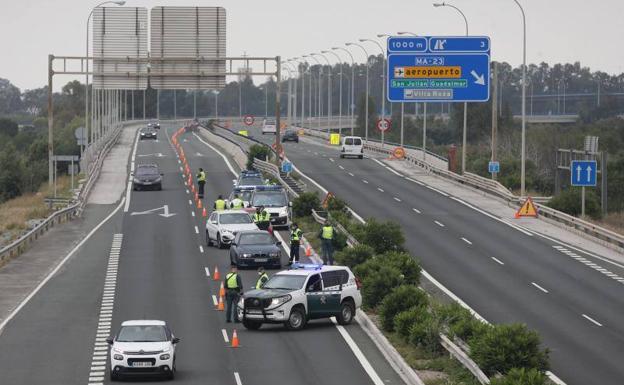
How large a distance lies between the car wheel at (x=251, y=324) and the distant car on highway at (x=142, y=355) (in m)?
6.26

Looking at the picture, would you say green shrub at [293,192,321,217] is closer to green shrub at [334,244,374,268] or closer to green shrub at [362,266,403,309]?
green shrub at [334,244,374,268]

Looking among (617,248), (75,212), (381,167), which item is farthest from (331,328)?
(381,167)

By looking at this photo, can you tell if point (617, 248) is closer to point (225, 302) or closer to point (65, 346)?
point (225, 302)

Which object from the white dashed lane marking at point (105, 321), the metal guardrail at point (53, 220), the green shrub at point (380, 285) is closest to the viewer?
the white dashed lane marking at point (105, 321)

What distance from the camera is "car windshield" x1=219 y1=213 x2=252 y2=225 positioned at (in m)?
50.7

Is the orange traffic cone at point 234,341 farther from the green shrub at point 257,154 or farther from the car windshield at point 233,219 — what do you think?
the green shrub at point 257,154

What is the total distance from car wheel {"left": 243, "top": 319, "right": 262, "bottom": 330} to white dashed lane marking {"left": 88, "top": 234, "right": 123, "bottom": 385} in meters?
3.58

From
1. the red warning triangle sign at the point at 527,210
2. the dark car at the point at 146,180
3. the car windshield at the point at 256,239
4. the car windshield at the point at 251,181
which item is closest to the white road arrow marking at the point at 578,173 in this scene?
the red warning triangle sign at the point at 527,210

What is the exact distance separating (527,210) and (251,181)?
15930 mm

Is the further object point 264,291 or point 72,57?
point 72,57

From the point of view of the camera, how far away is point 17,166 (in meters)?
131

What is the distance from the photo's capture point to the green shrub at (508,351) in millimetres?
23942

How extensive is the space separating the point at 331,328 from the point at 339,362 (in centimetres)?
505

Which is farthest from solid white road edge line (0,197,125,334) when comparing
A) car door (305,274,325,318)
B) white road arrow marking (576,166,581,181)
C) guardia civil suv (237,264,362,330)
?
white road arrow marking (576,166,581,181)
